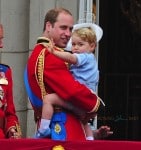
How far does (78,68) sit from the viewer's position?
169 inches

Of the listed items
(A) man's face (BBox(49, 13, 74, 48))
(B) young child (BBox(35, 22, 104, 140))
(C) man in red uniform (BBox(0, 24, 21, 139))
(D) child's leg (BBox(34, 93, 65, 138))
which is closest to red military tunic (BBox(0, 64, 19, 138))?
(C) man in red uniform (BBox(0, 24, 21, 139))

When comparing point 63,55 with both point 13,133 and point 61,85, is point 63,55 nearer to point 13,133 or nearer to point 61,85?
point 61,85

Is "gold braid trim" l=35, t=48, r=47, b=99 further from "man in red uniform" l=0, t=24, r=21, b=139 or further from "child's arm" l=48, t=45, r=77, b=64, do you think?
"man in red uniform" l=0, t=24, r=21, b=139

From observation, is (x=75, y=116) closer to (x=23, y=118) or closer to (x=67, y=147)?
(x=67, y=147)

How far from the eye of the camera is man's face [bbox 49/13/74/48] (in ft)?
13.9

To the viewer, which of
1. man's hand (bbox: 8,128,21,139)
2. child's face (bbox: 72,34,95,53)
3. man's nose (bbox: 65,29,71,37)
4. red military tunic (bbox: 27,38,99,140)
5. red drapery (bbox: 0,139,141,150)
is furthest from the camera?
man's hand (bbox: 8,128,21,139)

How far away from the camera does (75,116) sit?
421cm

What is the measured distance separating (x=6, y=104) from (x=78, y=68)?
0.64m

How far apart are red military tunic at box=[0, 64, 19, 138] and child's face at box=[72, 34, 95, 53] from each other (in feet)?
1.89

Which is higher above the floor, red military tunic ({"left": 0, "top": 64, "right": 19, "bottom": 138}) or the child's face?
the child's face

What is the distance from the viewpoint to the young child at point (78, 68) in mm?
4121

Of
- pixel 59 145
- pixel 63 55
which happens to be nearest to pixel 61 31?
pixel 63 55

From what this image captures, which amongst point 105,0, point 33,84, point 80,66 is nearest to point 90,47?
point 80,66

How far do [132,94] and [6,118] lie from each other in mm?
5748
